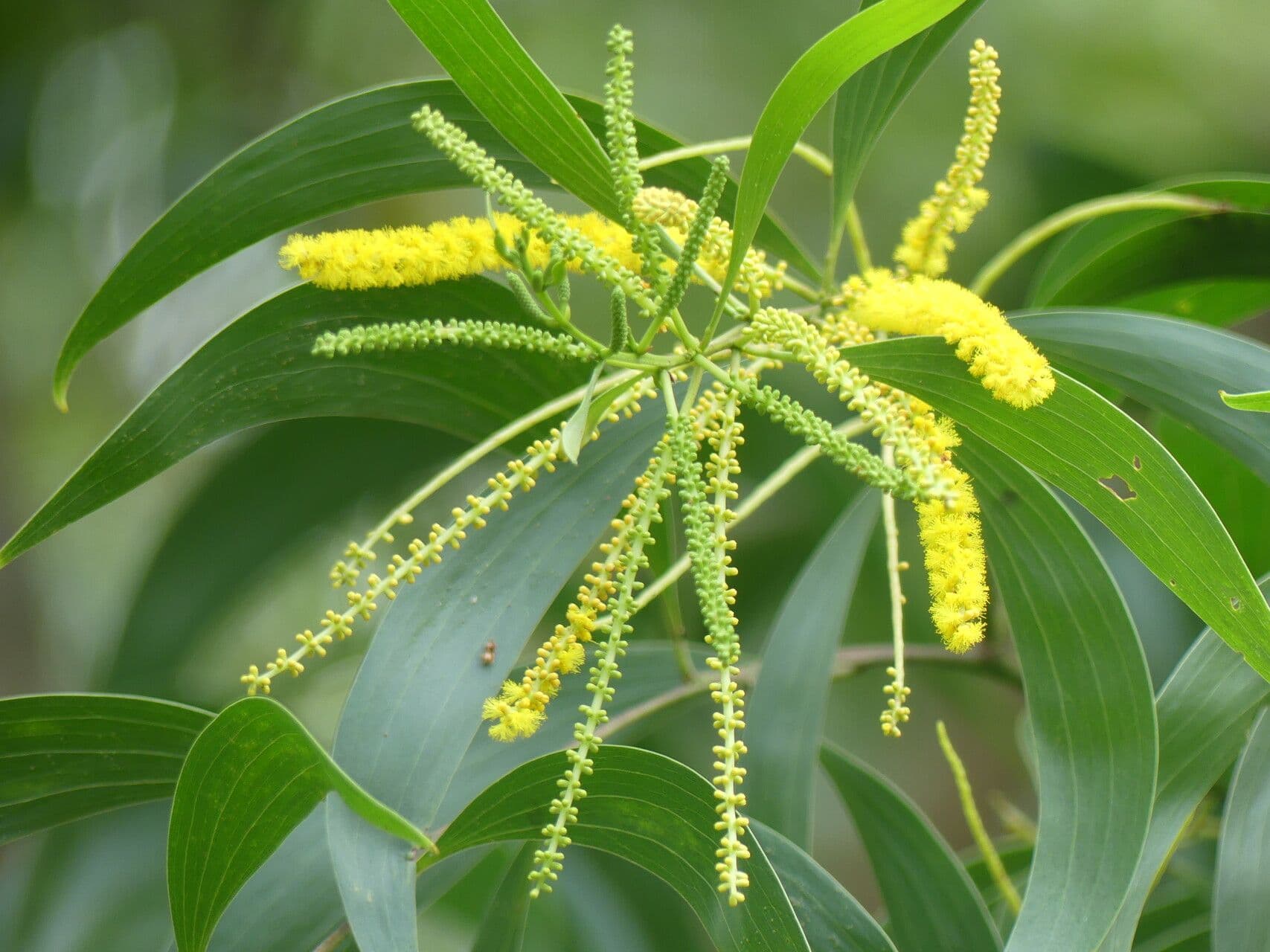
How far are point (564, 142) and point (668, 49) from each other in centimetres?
192

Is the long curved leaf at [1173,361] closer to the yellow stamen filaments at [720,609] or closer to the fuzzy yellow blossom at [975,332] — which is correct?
the fuzzy yellow blossom at [975,332]

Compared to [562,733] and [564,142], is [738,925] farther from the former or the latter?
[564,142]

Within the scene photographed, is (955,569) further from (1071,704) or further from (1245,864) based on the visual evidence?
(1245,864)

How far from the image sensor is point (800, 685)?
942 mm

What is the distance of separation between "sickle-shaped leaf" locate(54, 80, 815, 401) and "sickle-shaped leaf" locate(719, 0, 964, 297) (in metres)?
0.22

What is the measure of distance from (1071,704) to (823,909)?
230 mm

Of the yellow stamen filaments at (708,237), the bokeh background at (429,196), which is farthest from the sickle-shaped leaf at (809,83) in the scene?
the bokeh background at (429,196)

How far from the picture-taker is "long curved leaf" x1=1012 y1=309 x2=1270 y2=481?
0.75m

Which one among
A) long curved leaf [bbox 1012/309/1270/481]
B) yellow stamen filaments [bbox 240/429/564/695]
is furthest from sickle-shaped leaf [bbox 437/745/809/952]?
long curved leaf [bbox 1012/309/1270/481]

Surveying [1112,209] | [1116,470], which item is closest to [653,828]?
[1116,470]

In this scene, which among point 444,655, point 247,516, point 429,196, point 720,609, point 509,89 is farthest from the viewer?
point 429,196

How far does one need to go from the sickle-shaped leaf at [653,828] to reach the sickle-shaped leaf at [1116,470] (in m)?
0.29

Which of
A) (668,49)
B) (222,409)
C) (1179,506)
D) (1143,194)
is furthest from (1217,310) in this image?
(668,49)

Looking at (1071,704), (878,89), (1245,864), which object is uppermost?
(878,89)
